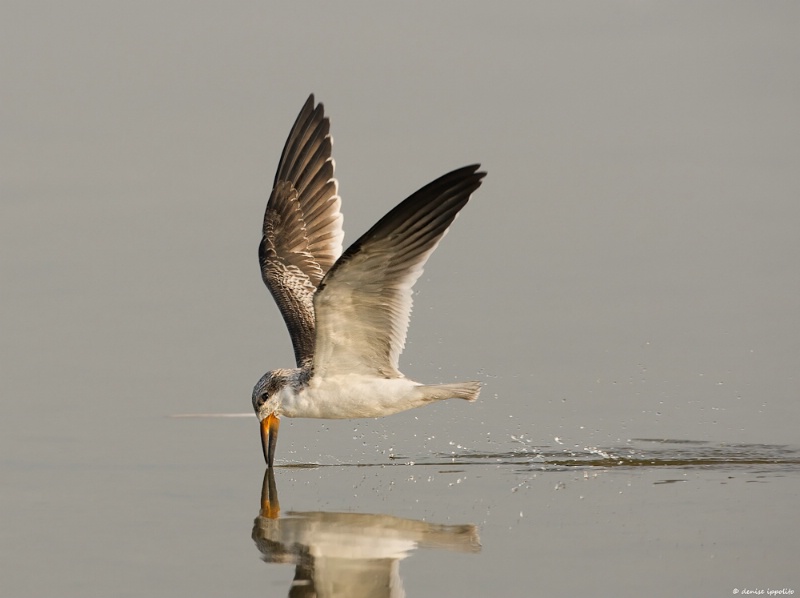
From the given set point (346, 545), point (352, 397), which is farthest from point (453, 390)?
point (346, 545)

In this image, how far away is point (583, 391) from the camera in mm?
12906

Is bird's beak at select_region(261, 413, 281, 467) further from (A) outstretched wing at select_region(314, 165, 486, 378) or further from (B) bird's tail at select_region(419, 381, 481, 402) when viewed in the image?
(B) bird's tail at select_region(419, 381, 481, 402)

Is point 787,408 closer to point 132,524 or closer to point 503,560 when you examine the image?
point 503,560

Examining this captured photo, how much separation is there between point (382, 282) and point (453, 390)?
1059 mm

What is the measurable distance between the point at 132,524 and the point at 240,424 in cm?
308

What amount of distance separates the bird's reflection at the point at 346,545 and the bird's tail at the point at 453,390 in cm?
158

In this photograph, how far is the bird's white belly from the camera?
11.0 meters

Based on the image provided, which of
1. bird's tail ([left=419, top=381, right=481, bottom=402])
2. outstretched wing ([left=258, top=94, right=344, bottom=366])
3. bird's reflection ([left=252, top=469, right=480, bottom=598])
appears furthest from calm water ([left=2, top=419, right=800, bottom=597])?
outstretched wing ([left=258, top=94, right=344, bottom=366])

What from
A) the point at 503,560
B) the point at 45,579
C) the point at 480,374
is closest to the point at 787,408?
the point at 480,374

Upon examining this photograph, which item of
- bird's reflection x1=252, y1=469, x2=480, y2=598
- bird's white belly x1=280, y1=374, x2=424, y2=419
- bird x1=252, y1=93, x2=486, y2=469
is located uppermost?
bird x1=252, y1=93, x2=486, y2=469

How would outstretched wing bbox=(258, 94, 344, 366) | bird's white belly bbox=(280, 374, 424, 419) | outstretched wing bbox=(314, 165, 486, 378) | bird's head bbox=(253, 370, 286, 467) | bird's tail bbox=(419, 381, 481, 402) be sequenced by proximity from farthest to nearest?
outstretched wing bbox=(258, 94, 344, 366)
bird's head bbox=(253, 370, 286, 467)
bird's white belly bbox=(280, 374, 424, 419)
bird's tail bbox=(419, 381, 481, 402)
outstretched wing bbox=(314, 165, 486, 378)

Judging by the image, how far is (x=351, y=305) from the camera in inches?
412

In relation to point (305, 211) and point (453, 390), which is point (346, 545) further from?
point (305, 211)

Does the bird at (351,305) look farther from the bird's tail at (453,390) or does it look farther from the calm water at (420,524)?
the calm water at (420,524)
